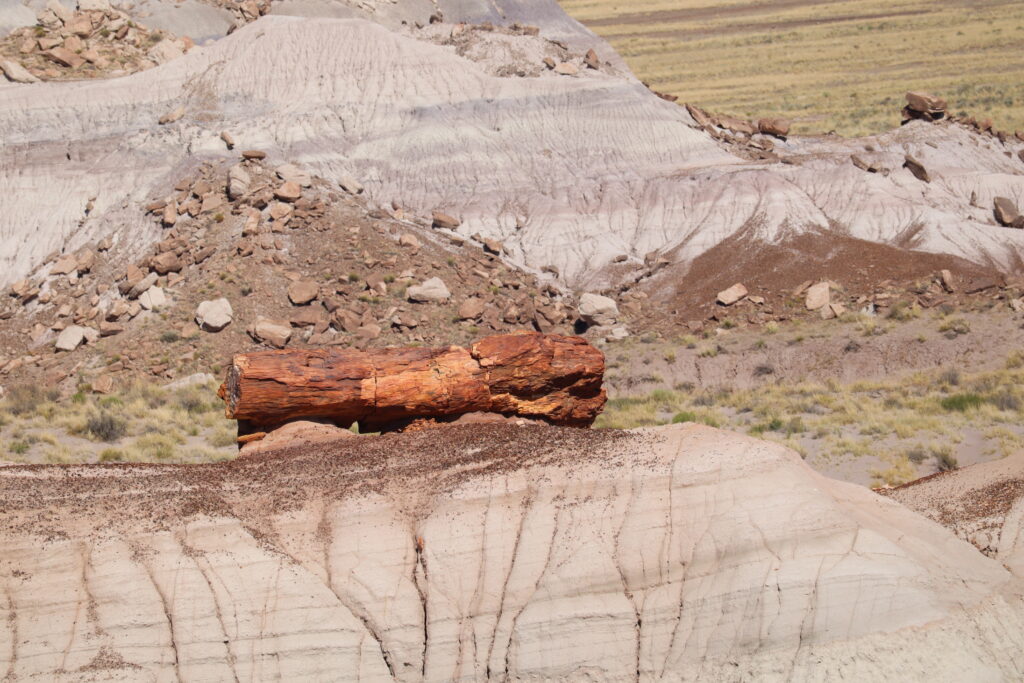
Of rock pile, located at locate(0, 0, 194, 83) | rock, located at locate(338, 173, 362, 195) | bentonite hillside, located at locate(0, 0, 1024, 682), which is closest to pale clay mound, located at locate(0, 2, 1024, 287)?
bentonite hillside, located at locate(0, 0, 1024, 682)

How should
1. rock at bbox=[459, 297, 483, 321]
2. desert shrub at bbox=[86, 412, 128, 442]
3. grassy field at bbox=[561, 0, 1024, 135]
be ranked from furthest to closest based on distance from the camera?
1. grassy field at bbox=[561, 0, 1024, 135]
2. rock at bbox=[459, 297, 483, 321]
3. desert shrub at bbox=[86, 412, 128, 442]

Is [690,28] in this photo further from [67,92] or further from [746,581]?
[746,581]

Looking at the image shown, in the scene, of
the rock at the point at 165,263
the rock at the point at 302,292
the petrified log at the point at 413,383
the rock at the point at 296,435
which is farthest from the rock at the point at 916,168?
the rock at the point at 296,435

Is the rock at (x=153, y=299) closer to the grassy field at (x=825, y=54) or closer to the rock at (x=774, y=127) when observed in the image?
the rock at (x=774, y=127)

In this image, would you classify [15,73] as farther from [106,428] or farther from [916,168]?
[916,168]

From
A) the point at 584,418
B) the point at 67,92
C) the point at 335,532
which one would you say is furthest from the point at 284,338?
the point at 335,532

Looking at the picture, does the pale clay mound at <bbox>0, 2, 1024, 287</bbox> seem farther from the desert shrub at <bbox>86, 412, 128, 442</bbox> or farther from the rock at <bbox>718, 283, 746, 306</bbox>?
the desert shrub at <bbox>86, 412, 128, 442</bbox>

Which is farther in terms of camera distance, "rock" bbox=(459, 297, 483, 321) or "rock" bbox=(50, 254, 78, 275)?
"rock" bbox=(50, 254, 78, 275)
